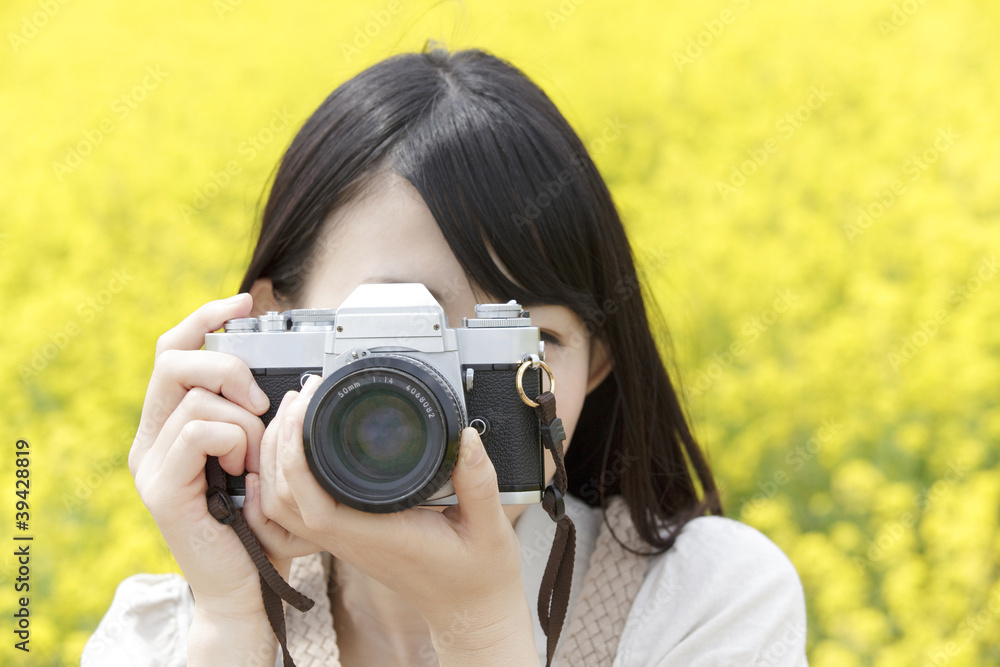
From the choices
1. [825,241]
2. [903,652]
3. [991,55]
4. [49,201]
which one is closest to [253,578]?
[903,652]

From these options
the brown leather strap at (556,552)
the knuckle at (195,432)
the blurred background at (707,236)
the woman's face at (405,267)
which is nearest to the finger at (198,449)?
the knuckle at (195,432)

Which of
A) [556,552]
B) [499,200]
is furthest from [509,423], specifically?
[499,200]

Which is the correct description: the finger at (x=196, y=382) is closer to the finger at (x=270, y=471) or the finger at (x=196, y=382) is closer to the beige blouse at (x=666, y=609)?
the finger at (x=270, y=471)

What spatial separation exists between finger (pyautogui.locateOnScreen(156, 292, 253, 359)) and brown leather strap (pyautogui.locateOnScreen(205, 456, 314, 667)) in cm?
18

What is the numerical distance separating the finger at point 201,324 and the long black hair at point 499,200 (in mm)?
149

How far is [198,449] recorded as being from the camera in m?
1.13

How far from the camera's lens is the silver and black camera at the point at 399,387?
3.24ft

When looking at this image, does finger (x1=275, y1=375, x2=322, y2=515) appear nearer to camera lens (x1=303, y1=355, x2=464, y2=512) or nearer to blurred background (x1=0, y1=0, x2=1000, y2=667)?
camera lens (x1=303, y1=355, x2=464, y2=512)

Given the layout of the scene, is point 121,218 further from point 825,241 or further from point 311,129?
point 825,241

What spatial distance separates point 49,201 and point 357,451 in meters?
3.44

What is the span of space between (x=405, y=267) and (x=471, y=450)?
369 mm

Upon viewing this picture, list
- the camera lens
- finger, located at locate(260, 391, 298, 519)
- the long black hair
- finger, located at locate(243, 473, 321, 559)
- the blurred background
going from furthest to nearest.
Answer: the blurred background → the long black hair → finger, located at locate(243, 473, 321, 559) → finger, located at locate(260, 391, 298, 519) → the camera lens

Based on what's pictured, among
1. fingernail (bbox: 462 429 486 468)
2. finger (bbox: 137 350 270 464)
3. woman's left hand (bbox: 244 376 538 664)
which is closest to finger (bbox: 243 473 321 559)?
woman's left hand (bbox: 244 376 538 664)

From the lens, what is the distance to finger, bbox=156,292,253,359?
1.24 m
